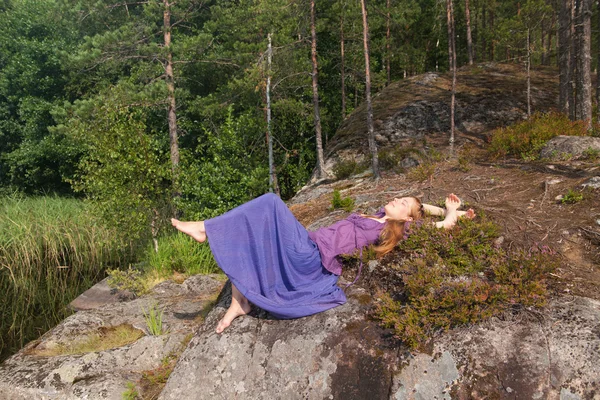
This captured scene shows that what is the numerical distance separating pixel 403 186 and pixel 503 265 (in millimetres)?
3842

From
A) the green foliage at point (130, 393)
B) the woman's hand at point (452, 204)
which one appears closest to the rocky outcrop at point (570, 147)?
the woman's hand at point (452, 204)

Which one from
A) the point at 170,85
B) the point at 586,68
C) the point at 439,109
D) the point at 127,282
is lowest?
the point at 127,282

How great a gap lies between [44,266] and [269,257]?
8628mm

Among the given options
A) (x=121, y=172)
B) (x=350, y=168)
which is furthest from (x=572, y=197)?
(x=121, y=172)

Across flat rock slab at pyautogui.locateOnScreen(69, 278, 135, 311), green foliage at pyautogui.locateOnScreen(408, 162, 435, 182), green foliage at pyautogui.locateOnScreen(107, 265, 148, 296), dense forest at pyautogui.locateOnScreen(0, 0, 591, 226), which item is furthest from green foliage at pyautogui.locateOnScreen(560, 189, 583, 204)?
flat rock slab at pyautogui.locateOnScreen(69, 278, 135, 311)

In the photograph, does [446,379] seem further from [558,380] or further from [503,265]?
[503,265]

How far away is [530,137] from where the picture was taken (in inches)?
334

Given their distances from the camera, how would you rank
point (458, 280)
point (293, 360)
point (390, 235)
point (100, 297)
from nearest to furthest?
point (293, 360), point (458, 280), point (390, 235), point (100, 297)

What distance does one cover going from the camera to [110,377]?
4.35 meters

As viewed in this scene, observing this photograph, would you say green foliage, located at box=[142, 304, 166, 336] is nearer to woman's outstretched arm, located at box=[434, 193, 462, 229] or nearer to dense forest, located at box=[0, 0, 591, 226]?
woman's outstretched arm, located at box=[434, 193, 462, 229]

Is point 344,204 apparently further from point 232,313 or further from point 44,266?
point 44,266

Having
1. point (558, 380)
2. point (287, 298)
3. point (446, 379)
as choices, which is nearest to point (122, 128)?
point (287, 298)

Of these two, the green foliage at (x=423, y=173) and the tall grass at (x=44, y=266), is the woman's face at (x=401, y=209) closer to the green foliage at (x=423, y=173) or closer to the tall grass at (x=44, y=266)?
the green foliage at (x=423, y=173)

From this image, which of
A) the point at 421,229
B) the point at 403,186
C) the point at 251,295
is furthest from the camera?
the point at 403,186
